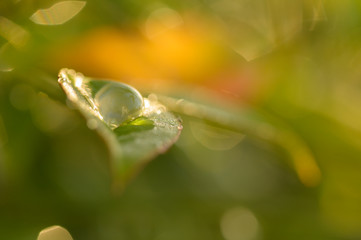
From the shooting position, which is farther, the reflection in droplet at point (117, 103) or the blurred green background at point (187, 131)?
the blurred green background at point (187, 131)

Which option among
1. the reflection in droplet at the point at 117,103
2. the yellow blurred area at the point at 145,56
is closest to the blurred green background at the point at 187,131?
the yellow blurred area at the point at 145,56

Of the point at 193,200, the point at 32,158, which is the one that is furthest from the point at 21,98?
the point at 193,200

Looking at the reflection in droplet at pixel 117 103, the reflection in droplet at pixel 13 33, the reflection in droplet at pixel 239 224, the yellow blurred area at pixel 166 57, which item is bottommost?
the reflection in droplet at pixel 239 224

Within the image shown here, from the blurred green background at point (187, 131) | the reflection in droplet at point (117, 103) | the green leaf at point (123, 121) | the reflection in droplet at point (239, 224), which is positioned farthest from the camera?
the reflection in droplet at point (239, 224)

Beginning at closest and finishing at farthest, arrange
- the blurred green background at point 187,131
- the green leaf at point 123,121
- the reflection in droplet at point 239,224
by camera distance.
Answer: the green leaf at point 123,121
the blurred green background at point 187,131
the reflection in droplet at point 239,224

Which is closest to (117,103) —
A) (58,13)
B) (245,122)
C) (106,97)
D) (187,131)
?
(106,97)

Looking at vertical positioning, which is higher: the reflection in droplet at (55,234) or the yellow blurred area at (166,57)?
the yellow blurred area at (166,57)

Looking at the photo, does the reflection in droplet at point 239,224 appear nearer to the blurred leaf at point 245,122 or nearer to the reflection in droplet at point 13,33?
the blurred leaf at point 245,122

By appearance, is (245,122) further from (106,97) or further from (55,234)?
(55,234)
